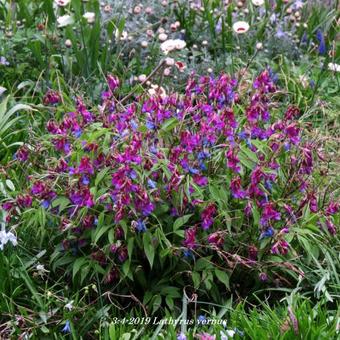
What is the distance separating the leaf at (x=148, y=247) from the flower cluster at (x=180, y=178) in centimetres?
2

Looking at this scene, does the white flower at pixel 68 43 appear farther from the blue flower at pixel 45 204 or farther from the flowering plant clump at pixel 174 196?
the blue flower at pixel 45 204

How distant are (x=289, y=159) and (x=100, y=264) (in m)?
1.01

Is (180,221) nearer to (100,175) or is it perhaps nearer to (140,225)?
(140,225)

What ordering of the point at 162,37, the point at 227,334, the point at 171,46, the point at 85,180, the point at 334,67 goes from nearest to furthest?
the point at 227,334
the point at 85,180
the point at 171,46
the point at 162,37
the point at 334,67

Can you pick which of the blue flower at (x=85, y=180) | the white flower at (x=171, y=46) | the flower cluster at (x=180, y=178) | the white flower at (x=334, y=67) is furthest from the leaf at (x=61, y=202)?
the white flower at (x=334, y=67)

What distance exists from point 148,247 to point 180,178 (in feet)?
1.03

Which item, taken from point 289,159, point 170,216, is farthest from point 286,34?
point 170,216

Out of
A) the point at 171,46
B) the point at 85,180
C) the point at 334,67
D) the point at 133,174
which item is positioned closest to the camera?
the point at 133,174

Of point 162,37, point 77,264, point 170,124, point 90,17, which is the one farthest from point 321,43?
point 77,264

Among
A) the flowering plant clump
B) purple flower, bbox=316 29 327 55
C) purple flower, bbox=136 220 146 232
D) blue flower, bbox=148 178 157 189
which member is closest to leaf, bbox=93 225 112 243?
the flowering plant clump

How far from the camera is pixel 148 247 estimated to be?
337 cm

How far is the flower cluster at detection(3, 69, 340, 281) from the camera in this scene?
11.1 feet

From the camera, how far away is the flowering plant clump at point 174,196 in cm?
338

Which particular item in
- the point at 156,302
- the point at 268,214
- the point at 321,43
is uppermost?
the point at 268,214
